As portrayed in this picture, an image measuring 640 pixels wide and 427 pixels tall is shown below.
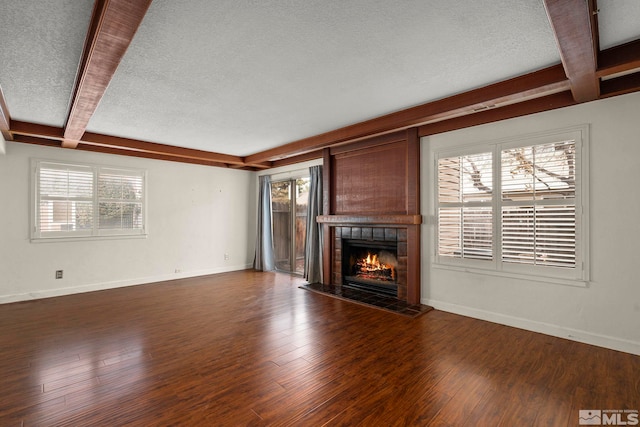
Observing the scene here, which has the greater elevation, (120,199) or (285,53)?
(285,53)

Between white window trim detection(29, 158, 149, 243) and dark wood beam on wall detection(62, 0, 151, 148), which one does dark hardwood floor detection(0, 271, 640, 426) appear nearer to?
white window trim detection(29, 158, 149, 243)

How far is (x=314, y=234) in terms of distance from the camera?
5.87m

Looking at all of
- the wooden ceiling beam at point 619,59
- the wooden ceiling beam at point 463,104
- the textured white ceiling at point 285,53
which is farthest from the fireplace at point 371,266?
the wooden ceiling beam at point 619,59

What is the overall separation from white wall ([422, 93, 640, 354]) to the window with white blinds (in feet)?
20.5

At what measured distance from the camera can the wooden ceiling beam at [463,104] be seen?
9.04ft

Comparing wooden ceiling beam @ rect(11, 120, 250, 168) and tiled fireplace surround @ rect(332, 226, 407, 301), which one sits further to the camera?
tiled fireplace surround @ rect(332, 226, 407, 301)

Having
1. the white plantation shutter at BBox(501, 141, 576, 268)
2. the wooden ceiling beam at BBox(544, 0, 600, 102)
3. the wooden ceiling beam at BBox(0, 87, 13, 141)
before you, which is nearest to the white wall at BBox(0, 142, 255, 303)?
the wooden ceiling beam at BBox(0, 87, 13, 141)

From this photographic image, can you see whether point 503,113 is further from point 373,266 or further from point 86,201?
point 86,201

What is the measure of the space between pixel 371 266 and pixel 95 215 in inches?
194

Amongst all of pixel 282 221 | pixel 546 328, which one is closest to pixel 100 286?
pixel 282 221

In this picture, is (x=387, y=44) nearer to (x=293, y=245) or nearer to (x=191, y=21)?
(x=191, y=21)

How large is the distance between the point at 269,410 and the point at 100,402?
1207 millimetres

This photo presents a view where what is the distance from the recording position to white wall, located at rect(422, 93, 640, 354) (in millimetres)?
2848

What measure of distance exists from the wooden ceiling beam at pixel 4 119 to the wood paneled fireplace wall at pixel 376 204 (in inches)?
167
